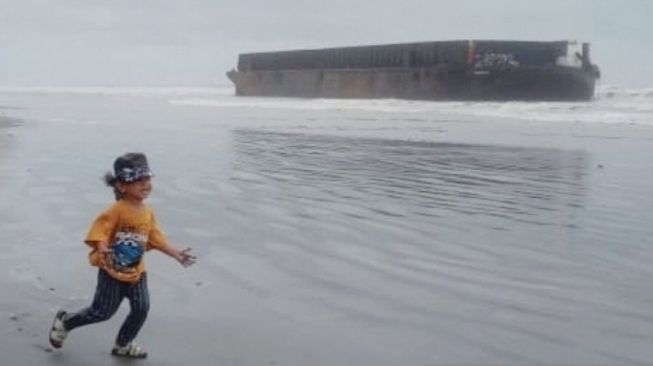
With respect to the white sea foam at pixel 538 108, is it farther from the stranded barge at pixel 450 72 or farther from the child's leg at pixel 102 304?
the child's leg at pixel 102 304

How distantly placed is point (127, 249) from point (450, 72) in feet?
114

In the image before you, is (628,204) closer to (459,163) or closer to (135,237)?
(459,163)

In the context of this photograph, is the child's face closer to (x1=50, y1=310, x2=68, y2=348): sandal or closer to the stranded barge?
(x1=50, y1=310, x2=68, y2=348): sandal

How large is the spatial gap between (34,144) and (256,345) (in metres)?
13.2

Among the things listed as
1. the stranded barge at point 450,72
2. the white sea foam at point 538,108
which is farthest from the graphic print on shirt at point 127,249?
the stranded barge at point 450,72

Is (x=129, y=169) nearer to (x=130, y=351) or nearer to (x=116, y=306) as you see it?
(x=116, y=306)

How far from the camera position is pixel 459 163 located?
13.6 meters

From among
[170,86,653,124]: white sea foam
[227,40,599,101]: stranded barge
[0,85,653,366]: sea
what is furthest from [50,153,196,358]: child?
[227,40,599,101]: stranded barge

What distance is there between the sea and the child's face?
92 centimetres

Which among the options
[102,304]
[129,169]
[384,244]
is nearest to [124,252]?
[102,304]

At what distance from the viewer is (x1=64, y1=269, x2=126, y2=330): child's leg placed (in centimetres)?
401

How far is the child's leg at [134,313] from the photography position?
4.01 m

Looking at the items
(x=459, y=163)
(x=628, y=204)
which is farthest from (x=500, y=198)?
(x=459, y=163)

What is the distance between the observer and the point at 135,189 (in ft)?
13.0
